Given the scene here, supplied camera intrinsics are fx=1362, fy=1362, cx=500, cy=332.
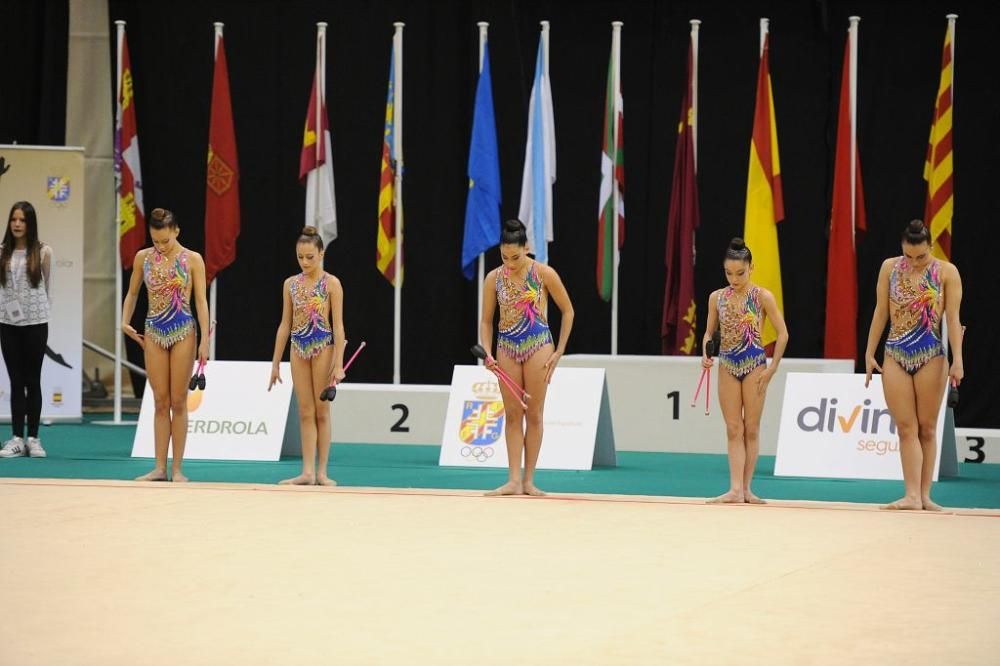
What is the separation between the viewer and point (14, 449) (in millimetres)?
9695

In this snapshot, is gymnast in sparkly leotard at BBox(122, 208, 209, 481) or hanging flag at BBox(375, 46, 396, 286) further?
hanging flag at BBox(375, 46, 396, 286)

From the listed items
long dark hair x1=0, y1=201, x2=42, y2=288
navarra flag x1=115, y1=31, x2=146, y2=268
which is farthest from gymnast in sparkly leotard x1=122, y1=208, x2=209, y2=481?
navarra flag x1=115, y1=31, x2=146, y2=268

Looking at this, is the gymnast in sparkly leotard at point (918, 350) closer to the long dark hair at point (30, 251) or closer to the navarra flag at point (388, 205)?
the navarra flag at point (388, 205)

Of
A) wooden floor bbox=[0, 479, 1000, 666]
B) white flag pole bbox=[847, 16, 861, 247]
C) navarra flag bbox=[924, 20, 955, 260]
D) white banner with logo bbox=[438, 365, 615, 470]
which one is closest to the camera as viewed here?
wooden floor bbox=[0, 479, 1000, 666]

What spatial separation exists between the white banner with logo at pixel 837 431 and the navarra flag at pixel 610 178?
268cm

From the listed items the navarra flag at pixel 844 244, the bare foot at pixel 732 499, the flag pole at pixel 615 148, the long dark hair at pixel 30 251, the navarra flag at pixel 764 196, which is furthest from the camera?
the flag pole at pixel 615 148

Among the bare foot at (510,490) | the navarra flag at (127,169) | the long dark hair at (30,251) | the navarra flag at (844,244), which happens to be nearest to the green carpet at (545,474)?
the bare foot at (510,490)

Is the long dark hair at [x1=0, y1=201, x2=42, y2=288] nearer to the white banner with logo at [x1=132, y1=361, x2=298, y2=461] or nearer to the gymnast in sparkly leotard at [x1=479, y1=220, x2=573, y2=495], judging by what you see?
the white banner with logo at [x1=132, y1=361, x2=298, y2=461]

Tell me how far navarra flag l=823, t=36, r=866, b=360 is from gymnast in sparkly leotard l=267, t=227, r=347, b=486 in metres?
5.04

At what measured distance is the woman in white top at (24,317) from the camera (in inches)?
375

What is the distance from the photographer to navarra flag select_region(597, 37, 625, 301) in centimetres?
1180

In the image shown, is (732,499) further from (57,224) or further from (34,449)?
(57,224)

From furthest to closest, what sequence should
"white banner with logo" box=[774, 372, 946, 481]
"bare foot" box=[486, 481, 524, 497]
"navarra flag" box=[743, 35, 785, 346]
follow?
"navarra flag" box=[743, 35, 785, 346] < "white banner with logo" box=[774, 372, 946, 481] < "bare foot" box=[486, 481, 524, 497]

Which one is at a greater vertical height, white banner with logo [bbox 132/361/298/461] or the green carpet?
white banner with logo [bbox 132/361/298/461]
